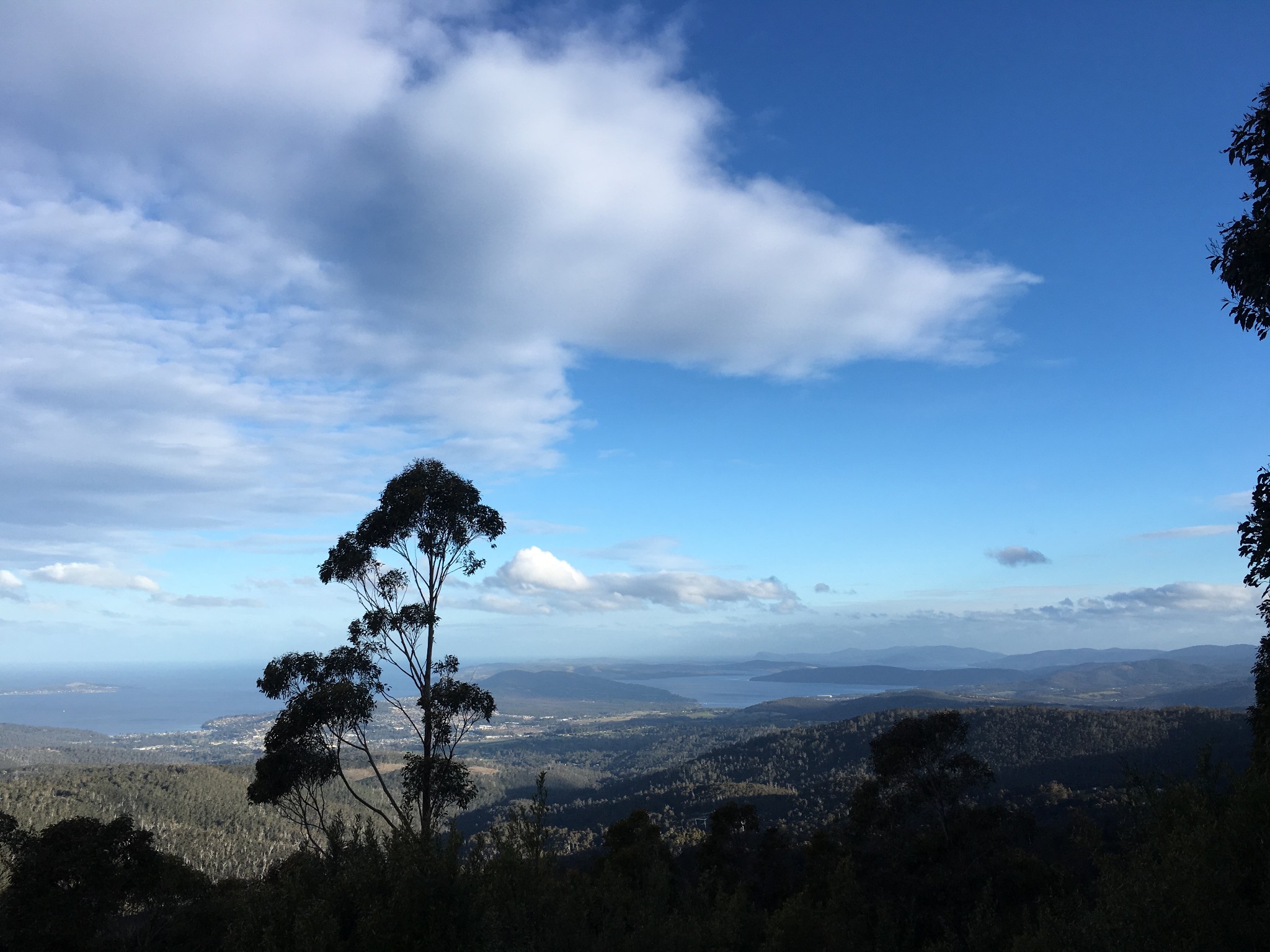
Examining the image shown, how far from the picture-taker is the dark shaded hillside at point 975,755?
88.9m

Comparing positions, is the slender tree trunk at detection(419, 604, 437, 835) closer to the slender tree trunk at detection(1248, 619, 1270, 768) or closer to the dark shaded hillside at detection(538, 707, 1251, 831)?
the slender tree trunk at detection(1248, 619, 1270, 768)

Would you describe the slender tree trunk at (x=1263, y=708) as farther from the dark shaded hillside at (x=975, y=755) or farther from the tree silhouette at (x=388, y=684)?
the dark shaded hillside at (x=975, y=755)

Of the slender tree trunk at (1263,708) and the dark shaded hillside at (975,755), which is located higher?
the slender tree trunk at (1263,708)

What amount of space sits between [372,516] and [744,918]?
15.7m

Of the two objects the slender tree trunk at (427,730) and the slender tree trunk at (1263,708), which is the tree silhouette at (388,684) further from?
the slender tree trunk at (1263,708)

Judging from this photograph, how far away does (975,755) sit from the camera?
111 m

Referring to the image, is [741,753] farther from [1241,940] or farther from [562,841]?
[1241,940]

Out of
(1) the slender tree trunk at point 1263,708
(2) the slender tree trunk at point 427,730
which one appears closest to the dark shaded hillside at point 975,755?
(1) the slender tree trunk at point 1263,708

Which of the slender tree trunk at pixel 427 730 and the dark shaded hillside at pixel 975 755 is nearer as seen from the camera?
the slender tree trunk at pixel 427 730

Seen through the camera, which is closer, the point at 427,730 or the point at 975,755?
the point at 427,730

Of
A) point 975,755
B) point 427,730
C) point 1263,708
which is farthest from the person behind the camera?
point 975,755

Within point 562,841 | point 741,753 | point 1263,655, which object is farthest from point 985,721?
point 1263,655

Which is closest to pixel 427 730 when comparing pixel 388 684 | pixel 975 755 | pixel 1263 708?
pixel 388 684

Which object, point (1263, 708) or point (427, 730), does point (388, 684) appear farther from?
point (1263, 708)
